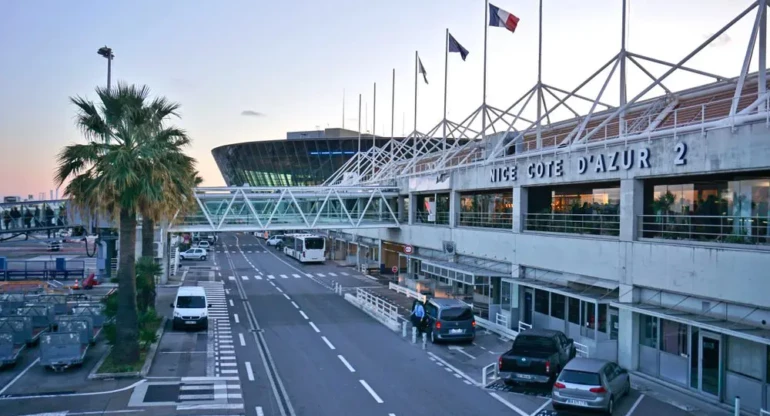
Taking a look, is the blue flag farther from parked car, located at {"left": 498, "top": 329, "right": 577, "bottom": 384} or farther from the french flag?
parked car, located at {"left": 498, "top": 329, "right": 577, "bottom": 384}

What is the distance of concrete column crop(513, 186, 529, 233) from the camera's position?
2888 cm

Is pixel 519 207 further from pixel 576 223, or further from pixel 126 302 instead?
pixel 126 302

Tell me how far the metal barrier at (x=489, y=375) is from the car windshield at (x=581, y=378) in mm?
3422

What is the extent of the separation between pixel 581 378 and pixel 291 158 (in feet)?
319

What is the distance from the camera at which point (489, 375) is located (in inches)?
813

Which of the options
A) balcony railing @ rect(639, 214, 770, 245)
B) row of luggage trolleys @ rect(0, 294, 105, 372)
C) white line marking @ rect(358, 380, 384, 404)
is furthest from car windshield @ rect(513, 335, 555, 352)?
row of luggage trolleys @ rect(0, 294, 105, 372)

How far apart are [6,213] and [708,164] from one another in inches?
1792

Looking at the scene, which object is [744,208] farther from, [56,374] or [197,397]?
[56,374]

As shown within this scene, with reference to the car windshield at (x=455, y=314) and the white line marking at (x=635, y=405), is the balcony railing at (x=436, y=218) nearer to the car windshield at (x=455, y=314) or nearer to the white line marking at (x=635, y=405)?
the car windshield at (x=455, y=314)

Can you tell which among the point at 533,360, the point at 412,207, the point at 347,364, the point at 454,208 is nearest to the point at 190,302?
the point at 347,364

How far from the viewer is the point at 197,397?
17.5 meters

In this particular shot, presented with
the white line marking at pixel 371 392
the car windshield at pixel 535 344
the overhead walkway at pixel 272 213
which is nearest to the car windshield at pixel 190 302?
the overhead walkway at pixel 272 213

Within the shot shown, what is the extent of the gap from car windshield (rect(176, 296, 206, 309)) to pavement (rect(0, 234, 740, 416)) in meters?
1.28

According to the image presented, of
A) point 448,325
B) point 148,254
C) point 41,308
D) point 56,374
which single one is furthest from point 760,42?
point 41,308
